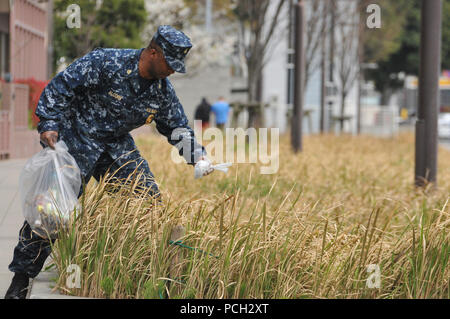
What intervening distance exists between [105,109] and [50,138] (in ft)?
1.55

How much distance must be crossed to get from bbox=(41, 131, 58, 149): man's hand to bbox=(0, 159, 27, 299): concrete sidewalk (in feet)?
3.09

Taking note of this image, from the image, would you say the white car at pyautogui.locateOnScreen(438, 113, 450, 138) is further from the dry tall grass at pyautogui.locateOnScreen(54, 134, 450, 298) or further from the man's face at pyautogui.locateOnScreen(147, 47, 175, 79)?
the man's face at pyautogui.locateOnScreen(147, 47, 175, 79)

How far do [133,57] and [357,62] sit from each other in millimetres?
30893

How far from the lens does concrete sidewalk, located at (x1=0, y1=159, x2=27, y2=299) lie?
5594mm

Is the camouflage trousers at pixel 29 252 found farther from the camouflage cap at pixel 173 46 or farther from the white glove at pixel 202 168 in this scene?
the camouflage cap at pixel 173 46

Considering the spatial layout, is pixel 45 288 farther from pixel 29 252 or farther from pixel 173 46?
pixel 173 46

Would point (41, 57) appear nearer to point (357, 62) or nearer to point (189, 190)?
point (189, 190)

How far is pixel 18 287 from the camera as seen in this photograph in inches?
191

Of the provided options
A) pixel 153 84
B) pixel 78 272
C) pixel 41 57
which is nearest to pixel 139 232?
pixel 78 272

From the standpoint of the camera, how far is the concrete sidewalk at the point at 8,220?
5.59m

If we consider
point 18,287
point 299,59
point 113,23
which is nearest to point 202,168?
point 18,287

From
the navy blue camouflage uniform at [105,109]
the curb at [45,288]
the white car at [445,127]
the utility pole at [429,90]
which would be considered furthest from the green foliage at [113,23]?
the white car at [445,127]

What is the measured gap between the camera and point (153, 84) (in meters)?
5.07
